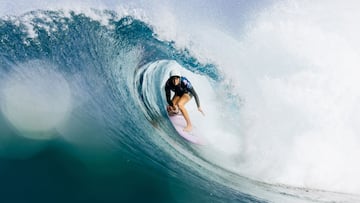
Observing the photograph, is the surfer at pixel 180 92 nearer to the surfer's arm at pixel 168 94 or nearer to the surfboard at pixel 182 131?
the surfer's arm at pixel 168 94

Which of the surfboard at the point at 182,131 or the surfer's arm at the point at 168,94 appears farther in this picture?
the surfboard at the point at 182,131

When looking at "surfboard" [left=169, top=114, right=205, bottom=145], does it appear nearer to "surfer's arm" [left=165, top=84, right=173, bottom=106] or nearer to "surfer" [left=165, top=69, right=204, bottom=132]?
"surfer" [left=165, top=69, right=204, bottom=132]

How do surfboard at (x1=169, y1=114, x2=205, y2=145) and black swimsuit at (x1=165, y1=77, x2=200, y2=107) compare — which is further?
surfboard at (x1=169, y1=114, x2=205, y2=145)

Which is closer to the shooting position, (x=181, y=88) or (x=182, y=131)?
(x=181, y=88)

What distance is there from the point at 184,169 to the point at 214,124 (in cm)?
177

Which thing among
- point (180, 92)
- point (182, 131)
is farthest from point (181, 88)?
point (182, 131)

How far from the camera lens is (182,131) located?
6770 mm

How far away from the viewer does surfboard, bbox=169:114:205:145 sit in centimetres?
678

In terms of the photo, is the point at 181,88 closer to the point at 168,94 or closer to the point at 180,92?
the point at 180,92

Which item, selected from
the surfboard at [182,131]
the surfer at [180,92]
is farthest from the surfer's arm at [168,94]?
the surfboard at [182,131]

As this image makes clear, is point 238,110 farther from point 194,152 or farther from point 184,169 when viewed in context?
point 184,169

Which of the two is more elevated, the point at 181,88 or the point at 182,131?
the point at 181,88

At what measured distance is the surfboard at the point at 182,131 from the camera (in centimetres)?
678

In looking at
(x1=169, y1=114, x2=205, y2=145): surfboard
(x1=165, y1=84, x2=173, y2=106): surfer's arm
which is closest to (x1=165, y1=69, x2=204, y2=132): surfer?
(x1=165, y1=84, x2=173, y2=106): surfer's arm
